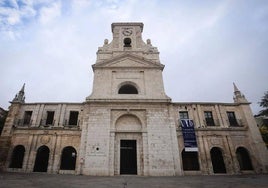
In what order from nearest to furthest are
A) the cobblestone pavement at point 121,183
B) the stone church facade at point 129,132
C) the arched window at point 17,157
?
the cobblestone pavement at point 121,183 < the stone church facade at point 129,132 < the arched window at point 17,157

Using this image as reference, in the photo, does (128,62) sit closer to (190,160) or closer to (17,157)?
(190,160)

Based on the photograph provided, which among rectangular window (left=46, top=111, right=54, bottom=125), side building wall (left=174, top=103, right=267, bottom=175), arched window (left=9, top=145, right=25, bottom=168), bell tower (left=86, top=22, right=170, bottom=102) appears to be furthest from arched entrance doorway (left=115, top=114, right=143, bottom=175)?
arched window (left=9, top=145, right=25, bottom=168)

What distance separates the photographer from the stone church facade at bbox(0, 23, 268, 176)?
698 inches

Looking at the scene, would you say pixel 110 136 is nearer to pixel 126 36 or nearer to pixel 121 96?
pixel 121 96

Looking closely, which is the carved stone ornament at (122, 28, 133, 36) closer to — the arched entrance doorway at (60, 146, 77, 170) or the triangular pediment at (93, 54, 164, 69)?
the triangular pediment at (93, 54, 164, 69)

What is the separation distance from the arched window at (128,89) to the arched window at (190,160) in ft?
30.8

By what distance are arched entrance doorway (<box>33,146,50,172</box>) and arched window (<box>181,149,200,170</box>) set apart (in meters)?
15.5

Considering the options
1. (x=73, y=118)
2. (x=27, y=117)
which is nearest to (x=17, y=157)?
(x=27, y=117)

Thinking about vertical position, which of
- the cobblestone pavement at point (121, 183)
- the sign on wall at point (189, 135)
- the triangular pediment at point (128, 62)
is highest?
the triangular pediment at point (128, 62)

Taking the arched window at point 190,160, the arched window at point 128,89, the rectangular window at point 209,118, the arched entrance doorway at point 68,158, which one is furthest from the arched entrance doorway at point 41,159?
the rectangular window at point 209,118

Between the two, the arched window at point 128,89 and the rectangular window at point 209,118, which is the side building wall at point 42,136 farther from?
the rectangular window at point 209,118

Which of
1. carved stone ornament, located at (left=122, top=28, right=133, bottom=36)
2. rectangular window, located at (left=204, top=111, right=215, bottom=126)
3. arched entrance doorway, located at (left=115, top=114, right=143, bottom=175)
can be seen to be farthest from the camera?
carved stone ornament, located at (left=122, top=28, right=133, bottom=36)

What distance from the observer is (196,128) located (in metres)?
20.5

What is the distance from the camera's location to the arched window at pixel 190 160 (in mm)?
19266
